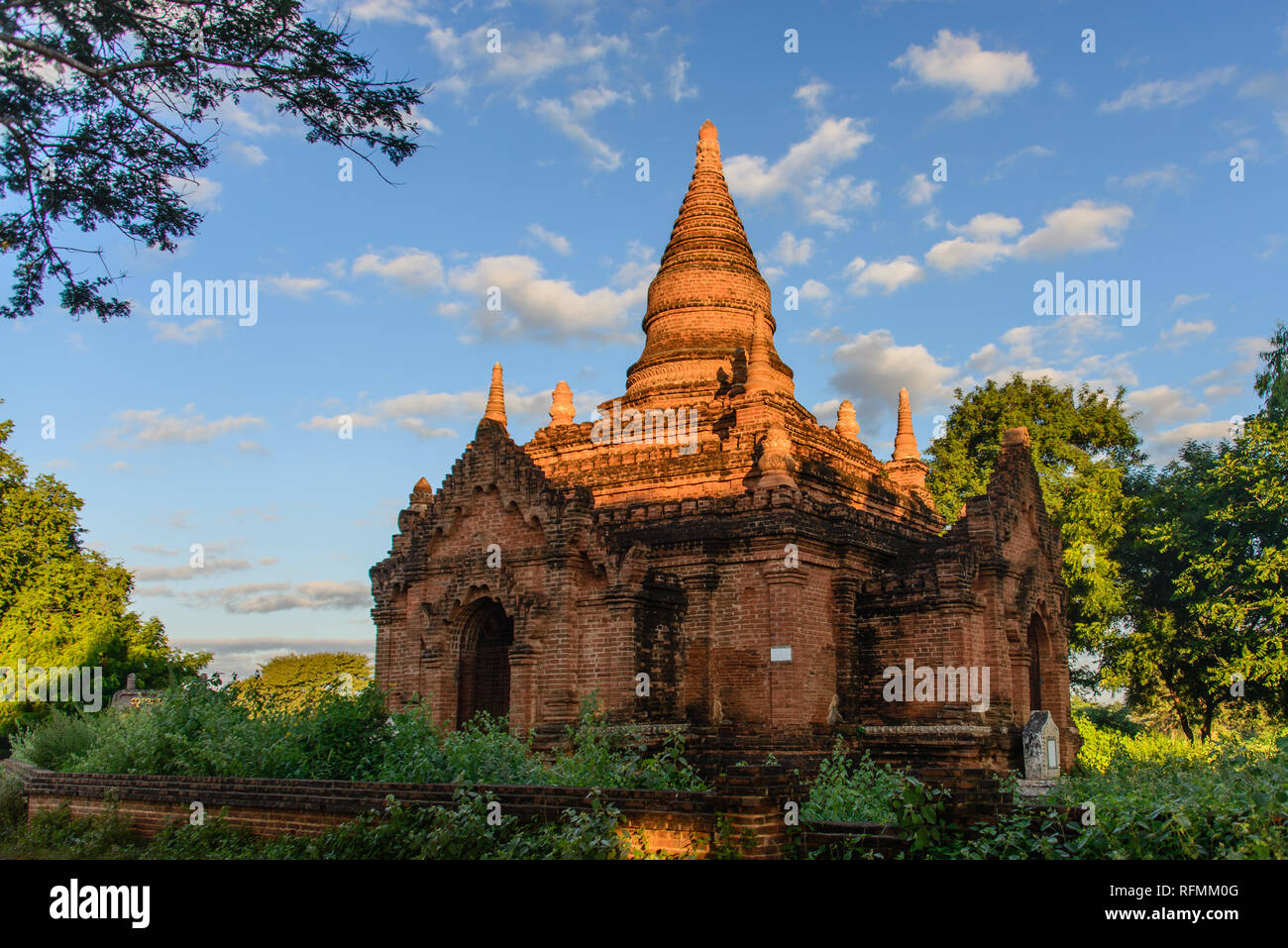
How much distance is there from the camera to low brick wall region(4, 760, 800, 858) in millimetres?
9133

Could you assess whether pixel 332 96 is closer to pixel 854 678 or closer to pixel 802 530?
pixel 802 530

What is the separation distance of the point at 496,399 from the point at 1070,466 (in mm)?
22199

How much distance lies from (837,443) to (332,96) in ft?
42.9

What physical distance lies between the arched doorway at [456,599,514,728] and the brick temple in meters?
0.04

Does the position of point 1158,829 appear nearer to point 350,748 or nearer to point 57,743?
point 350,748

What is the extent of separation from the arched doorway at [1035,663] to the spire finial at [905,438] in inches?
205

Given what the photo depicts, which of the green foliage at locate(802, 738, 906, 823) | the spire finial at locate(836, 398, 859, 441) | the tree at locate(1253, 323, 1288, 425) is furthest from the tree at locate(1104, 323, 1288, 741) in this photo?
the green foliage at locate(802, 738, 906, 823)

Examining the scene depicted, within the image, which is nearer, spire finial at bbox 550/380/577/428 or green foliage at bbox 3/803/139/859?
green foliage at bbox 3/803/139/859

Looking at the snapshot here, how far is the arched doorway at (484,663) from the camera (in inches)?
787

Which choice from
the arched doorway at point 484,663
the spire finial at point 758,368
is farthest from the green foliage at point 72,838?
the spire finial at point 758,368

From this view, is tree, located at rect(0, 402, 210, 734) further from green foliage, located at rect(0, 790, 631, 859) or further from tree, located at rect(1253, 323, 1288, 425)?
tree, located at rect(1253, 323, 1288, 425)

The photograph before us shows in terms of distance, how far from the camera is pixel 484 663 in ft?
66.4

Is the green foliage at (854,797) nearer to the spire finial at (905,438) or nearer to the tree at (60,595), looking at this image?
the spire finial at (905,438)
